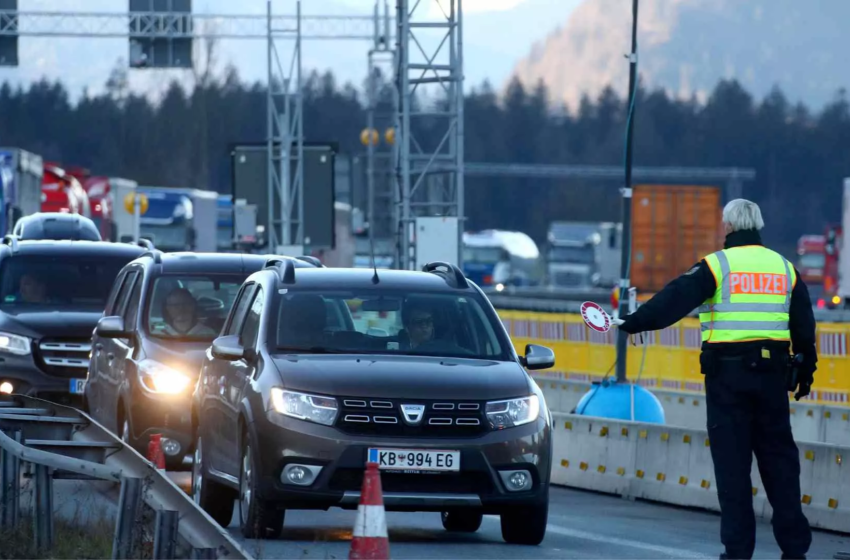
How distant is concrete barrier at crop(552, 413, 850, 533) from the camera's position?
39.3 ft

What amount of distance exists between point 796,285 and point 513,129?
146m

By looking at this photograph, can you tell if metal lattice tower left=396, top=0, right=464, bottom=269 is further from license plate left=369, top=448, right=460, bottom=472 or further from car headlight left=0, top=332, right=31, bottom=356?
license plate left=369, top=448, right=460, bottom=472

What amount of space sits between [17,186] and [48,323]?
2178 centimetres

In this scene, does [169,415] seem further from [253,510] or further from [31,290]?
[31,290]

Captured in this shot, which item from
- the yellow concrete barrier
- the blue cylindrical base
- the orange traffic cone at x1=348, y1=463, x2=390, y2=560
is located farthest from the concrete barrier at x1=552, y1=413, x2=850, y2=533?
the yellow concrete barrier

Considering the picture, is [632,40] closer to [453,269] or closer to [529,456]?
[453,269]

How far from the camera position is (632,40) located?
1861 cm

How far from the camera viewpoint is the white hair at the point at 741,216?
8562 millimetres

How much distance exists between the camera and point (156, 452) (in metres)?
11.5

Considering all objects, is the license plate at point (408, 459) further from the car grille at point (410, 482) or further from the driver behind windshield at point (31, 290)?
the driver behind windshield at point (31, 290)

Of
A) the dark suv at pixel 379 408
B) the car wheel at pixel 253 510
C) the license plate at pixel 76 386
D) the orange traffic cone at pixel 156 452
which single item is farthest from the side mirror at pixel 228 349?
the license plate at pixel 76 386

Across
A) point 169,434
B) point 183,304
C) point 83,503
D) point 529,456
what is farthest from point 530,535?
point 183,304

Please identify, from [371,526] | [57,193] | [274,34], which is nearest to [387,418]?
[371,526]

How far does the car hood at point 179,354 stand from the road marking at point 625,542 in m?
2.88
